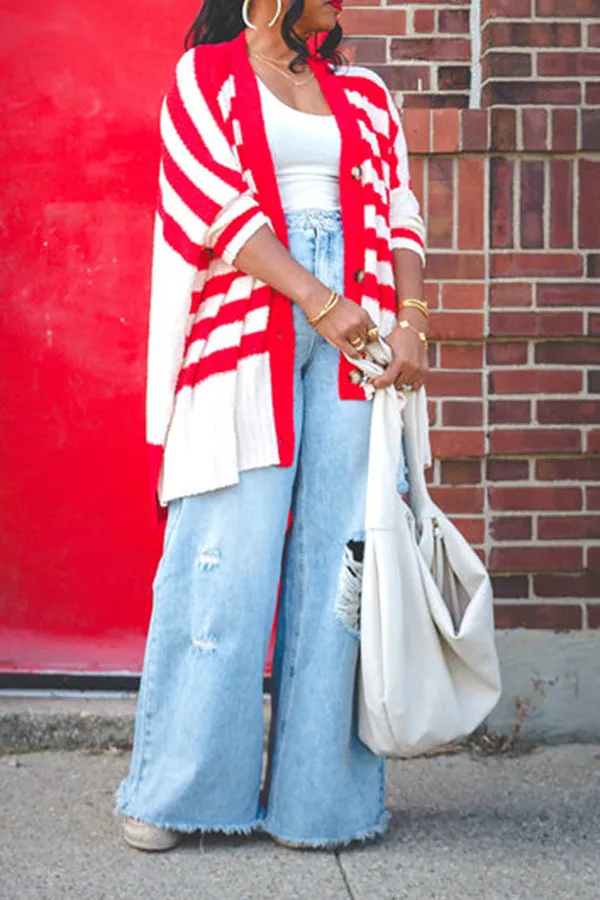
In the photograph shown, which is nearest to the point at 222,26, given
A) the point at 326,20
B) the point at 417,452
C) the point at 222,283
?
the point at 326,20

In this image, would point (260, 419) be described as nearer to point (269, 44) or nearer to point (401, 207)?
point (401, 207)

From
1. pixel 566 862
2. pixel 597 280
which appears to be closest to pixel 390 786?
pixel 566 862

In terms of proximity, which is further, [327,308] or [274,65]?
[274,65]

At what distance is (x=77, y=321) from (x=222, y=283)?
118cm

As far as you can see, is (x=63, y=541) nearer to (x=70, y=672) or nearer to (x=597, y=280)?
(x=70, y=672)

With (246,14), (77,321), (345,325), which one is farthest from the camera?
(77,321)

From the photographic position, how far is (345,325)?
9.74 ft

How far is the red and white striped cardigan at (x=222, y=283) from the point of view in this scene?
3020mm

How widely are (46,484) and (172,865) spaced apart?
4.95 ft

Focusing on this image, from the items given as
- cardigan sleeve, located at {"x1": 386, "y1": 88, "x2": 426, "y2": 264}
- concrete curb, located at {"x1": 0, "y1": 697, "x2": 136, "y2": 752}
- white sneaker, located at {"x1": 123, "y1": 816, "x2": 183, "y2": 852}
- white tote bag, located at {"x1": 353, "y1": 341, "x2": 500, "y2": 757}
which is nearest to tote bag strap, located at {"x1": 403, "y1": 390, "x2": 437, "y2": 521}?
white tote bag, located at {"x1": 353, "y1": 341, "x2": 500, "y2": 757}

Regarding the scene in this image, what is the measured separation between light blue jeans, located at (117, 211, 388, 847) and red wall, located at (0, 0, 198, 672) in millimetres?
1092

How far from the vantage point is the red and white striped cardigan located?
3.02 meters

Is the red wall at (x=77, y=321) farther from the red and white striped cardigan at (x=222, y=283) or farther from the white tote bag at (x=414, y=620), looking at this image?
the white tote bag at (x=414, y=620)

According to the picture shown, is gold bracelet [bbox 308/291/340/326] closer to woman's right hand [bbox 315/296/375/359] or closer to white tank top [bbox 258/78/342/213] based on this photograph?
woman's right hand [bbox 315/296/375/359]
